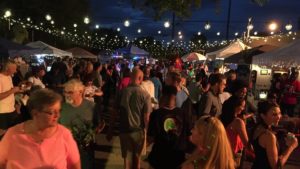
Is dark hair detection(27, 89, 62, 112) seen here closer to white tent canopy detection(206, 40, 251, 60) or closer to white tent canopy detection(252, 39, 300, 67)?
white tent canopy detection(252, 39, 300, 67)

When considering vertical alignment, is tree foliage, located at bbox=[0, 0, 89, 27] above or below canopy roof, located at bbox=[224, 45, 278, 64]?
above

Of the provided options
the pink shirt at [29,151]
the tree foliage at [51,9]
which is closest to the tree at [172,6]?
the pink shirt at [29,151]

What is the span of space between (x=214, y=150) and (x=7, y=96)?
4.91 meters

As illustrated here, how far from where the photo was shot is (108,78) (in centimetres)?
1516

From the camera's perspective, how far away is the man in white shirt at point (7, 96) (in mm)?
6883

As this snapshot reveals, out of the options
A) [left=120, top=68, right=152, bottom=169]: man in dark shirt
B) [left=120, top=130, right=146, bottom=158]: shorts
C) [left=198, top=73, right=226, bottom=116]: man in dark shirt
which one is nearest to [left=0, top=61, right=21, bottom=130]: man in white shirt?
[left=120, top=68, right=152, bottom=169]: man in dark shirt

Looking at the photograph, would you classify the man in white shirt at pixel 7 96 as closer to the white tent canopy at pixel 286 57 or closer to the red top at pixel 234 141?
the red top at pixel 234 141

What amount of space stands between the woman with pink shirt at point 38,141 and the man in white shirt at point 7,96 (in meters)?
3.84

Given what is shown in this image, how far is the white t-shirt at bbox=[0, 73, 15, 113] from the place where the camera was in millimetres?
6934

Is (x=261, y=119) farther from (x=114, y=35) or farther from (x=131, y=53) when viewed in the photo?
(x=114, y=35)

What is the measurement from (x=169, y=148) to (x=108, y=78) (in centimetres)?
1078

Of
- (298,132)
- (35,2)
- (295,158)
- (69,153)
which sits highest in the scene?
(35,2)

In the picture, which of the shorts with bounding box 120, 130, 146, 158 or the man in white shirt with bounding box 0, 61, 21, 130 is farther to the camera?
the man in white shirt with bounding box 0, 61, 21, 130

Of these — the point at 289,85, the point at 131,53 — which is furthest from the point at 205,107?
the point at 131,53
